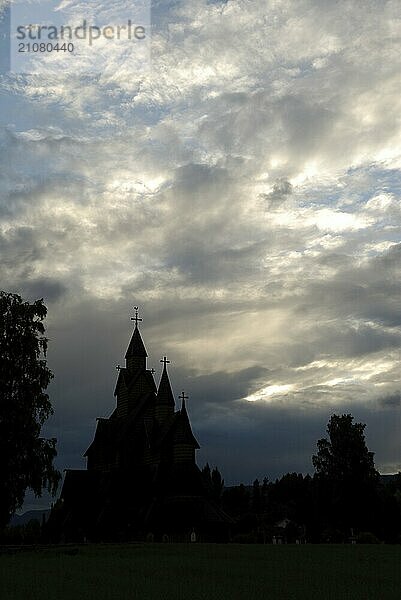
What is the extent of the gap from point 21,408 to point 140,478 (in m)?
38.6

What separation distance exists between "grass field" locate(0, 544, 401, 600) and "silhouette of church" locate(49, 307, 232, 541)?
127 feet

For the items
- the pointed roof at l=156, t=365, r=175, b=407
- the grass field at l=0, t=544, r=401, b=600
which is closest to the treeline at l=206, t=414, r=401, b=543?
the pointed roof at l=156, t=365, r=175, b=407

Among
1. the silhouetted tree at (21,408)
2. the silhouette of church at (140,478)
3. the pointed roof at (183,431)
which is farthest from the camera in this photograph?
the pointed roof at (183,431)

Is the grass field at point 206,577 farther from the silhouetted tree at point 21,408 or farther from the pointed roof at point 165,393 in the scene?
the pointed roof at point 165,393

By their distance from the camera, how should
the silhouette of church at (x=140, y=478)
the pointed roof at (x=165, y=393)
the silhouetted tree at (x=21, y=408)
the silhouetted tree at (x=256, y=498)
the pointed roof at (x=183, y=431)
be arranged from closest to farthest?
the silhouetted tree at (x=21, y=408) → the silhouette of church at (x=140, y=478) → the pointed roof at (x=183, y=431) → the pointed roof at (x=165, y=393) → the silhouetted tree at (x=256, y=498)

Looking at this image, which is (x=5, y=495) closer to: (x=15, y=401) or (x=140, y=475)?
(x=15, y=401)

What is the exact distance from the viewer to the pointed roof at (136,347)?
92875 mm

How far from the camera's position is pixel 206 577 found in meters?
23.8

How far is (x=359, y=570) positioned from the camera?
88.3ft

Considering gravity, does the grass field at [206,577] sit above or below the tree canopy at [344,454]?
below

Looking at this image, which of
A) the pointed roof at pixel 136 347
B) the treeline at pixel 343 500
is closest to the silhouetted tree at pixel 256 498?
the treeline at pixel 343 500

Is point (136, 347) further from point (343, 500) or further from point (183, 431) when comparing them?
point (343, 500)

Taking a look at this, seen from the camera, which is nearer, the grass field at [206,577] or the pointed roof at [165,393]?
the grass field at [206,577]

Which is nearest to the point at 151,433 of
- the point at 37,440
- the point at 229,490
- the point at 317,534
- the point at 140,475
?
the point at 140,475
